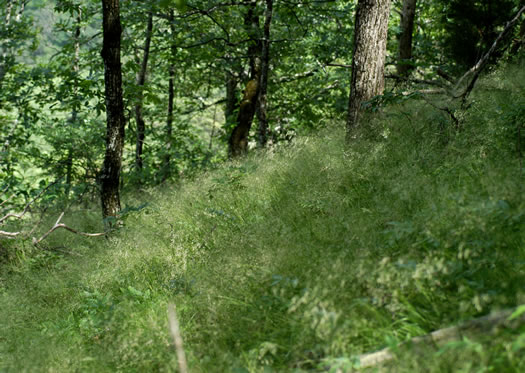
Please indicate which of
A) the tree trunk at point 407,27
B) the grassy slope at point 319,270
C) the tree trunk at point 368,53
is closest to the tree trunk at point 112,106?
the grassy slope at point 319,270

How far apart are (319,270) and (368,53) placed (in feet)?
12.0

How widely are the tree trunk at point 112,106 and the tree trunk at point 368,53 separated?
3199 mm

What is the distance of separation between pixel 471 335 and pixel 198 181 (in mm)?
5199

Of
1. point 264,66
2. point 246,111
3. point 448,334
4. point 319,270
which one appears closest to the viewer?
point 448,334

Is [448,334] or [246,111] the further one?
[246,111]

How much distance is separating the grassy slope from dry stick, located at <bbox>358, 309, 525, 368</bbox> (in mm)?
71

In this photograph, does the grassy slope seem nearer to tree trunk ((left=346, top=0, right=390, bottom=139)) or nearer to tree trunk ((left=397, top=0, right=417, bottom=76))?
tree trunk ((left=346, top=0, right=390, bottom=139))

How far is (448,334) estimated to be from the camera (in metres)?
1.89

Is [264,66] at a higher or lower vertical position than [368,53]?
higher

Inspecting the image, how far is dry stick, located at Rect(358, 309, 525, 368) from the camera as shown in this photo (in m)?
1.85

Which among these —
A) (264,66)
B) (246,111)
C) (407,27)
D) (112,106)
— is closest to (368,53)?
(112,106)

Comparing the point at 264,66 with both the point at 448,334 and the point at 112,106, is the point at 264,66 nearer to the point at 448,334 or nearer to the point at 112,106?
the point at 112,106

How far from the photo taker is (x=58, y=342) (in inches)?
119

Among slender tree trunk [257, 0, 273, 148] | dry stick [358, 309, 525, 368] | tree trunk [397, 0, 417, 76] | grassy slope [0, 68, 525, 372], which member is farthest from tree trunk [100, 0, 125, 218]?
tree trunk [397, 0, 417, 76]
